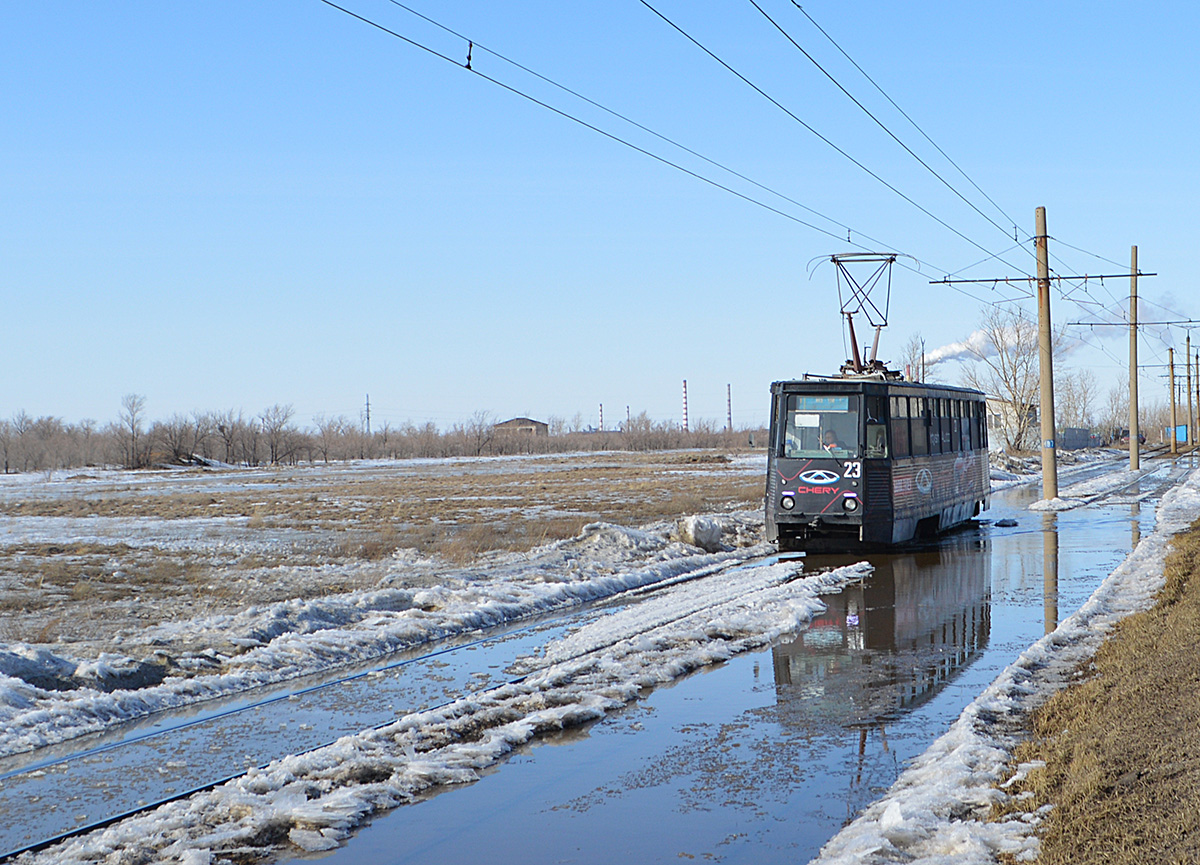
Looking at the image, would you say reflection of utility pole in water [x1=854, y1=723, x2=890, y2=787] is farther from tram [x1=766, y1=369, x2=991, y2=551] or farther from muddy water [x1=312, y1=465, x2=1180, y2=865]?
tram [x1=766, y1=369, x2=991, y2=551]

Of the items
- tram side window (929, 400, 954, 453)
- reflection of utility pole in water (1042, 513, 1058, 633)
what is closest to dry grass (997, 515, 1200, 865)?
reflection of utility pole in water (1042, 513, 1058, 633)

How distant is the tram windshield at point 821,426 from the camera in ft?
68.8

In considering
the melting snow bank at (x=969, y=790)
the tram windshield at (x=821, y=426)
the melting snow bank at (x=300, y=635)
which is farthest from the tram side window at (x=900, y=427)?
the melting snow bank at (x=969, y=790)

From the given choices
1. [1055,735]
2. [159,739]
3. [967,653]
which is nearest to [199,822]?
[159,739]

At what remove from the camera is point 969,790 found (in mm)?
6469

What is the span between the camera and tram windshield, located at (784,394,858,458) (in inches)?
826

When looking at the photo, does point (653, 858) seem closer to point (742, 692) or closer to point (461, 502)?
point (742, 692)

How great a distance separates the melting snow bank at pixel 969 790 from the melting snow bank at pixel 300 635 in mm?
6374

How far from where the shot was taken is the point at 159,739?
8.79 meters

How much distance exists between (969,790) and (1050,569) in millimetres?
12547

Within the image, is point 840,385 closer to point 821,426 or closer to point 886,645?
point 821,426

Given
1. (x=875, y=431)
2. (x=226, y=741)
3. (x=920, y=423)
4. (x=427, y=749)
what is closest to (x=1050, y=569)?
(x=875, y=431)

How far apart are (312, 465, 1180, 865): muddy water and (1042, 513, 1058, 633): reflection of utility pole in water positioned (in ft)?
0.31

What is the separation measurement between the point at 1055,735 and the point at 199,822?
5416 millimetres
